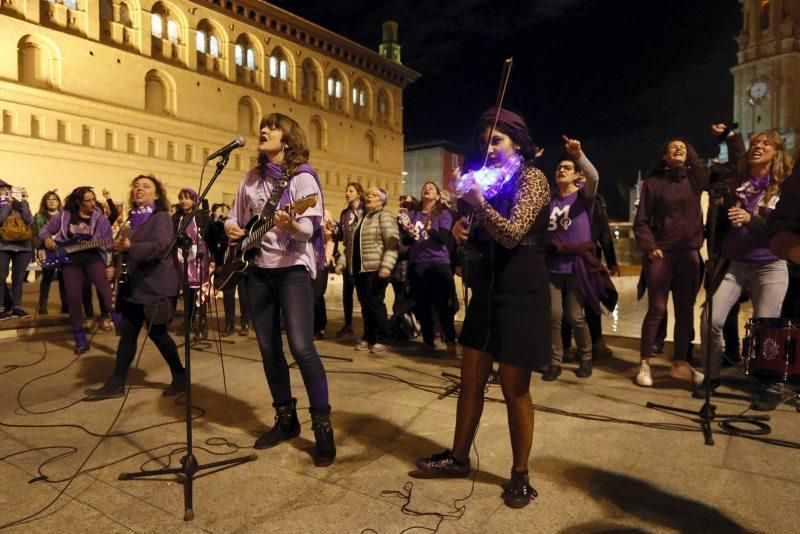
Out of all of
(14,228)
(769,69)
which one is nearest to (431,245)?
(14,228)

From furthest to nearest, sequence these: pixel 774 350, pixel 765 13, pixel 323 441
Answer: pixel 765 13 → pixel 323 441 → pixel 774 350

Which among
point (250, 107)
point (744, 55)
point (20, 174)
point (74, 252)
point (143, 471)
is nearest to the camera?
point (143, 471)

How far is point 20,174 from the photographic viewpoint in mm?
26531

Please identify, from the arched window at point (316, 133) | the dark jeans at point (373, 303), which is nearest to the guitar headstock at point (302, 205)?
the dark jeans at point (373, 303)

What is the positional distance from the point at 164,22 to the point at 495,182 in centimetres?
3796

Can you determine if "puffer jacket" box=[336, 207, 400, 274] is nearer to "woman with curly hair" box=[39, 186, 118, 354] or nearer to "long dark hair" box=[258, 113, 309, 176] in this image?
"long dark hair" box=[258, 113, 309, 176]

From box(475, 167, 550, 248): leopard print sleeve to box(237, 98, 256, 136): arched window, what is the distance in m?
38.7

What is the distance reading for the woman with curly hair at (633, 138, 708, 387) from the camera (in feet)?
18.2

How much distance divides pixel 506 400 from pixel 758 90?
3751 inches

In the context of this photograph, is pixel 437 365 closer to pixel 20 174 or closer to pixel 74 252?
pixel 74 252

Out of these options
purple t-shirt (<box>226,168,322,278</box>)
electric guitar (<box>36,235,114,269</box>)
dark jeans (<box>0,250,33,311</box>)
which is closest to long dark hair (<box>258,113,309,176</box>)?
purple t-shirt (<box>226,168,322,278</box>)

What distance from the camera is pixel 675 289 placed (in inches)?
226

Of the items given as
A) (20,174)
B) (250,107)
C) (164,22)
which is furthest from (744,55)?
(20,174)

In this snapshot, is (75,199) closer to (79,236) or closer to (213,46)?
(79,236)
